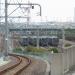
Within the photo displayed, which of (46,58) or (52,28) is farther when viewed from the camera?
(52,28)

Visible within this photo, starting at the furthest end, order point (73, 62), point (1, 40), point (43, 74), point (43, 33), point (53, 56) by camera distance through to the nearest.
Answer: point (43, 33) < point (73, 62) < point (1, 40) < point (53, 56) < point (43, 74)

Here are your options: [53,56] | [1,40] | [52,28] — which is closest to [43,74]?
[53,56]

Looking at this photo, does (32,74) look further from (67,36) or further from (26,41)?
(67,36)

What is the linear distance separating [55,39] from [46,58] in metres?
50.2

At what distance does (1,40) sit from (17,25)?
33690 mm

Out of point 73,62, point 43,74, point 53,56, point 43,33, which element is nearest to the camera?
point 43,74

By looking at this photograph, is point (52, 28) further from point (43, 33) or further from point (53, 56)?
point (53, 56)

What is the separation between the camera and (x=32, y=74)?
2192 centimetres

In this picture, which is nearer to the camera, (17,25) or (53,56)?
(53,56)

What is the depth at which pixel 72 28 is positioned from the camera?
9594 centimetres

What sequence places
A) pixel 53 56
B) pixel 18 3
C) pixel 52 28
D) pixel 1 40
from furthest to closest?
pixel 52 28 → pixel 1 40 → pixel 53 56 → pixel 18 3

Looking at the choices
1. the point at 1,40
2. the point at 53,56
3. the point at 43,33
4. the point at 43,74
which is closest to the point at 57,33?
the point at 43,33

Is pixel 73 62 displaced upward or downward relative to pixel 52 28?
downward

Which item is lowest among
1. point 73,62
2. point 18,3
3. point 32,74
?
point 73,62
